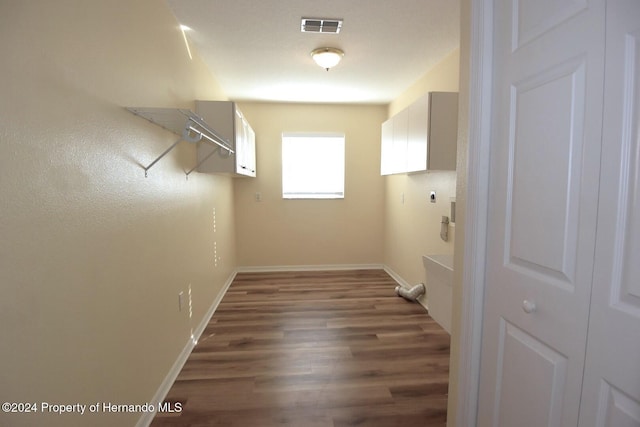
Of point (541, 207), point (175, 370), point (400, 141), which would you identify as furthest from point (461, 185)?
point (175, 370)

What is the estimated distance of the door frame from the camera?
1.09 m

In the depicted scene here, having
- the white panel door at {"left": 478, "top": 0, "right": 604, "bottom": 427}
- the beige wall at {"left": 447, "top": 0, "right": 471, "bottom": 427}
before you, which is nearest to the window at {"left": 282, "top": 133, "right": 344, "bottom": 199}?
the beige wall at {"left": 447, "top": 0, "right": 471, "bottom": 427}

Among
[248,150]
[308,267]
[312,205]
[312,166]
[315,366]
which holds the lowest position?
[315,366]

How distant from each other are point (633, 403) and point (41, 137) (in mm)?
→ 1780

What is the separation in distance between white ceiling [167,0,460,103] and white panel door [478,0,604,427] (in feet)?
4.37

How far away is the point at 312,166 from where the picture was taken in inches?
178

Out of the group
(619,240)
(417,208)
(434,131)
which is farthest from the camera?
(417,208)

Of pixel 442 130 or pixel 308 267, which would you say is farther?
pixel 308 267

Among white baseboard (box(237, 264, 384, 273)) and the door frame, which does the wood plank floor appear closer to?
the door frame

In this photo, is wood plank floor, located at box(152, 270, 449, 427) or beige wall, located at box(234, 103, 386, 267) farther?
beige wall, located at box(234, 103, 386, 267)

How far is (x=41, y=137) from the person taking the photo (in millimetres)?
937

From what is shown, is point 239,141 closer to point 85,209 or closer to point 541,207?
point 85,209

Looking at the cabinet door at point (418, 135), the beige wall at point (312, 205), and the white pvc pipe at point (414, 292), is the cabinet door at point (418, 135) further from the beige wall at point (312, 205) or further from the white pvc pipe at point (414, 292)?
the beige wall at point (312, 205)

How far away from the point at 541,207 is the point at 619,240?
22 centimetres
